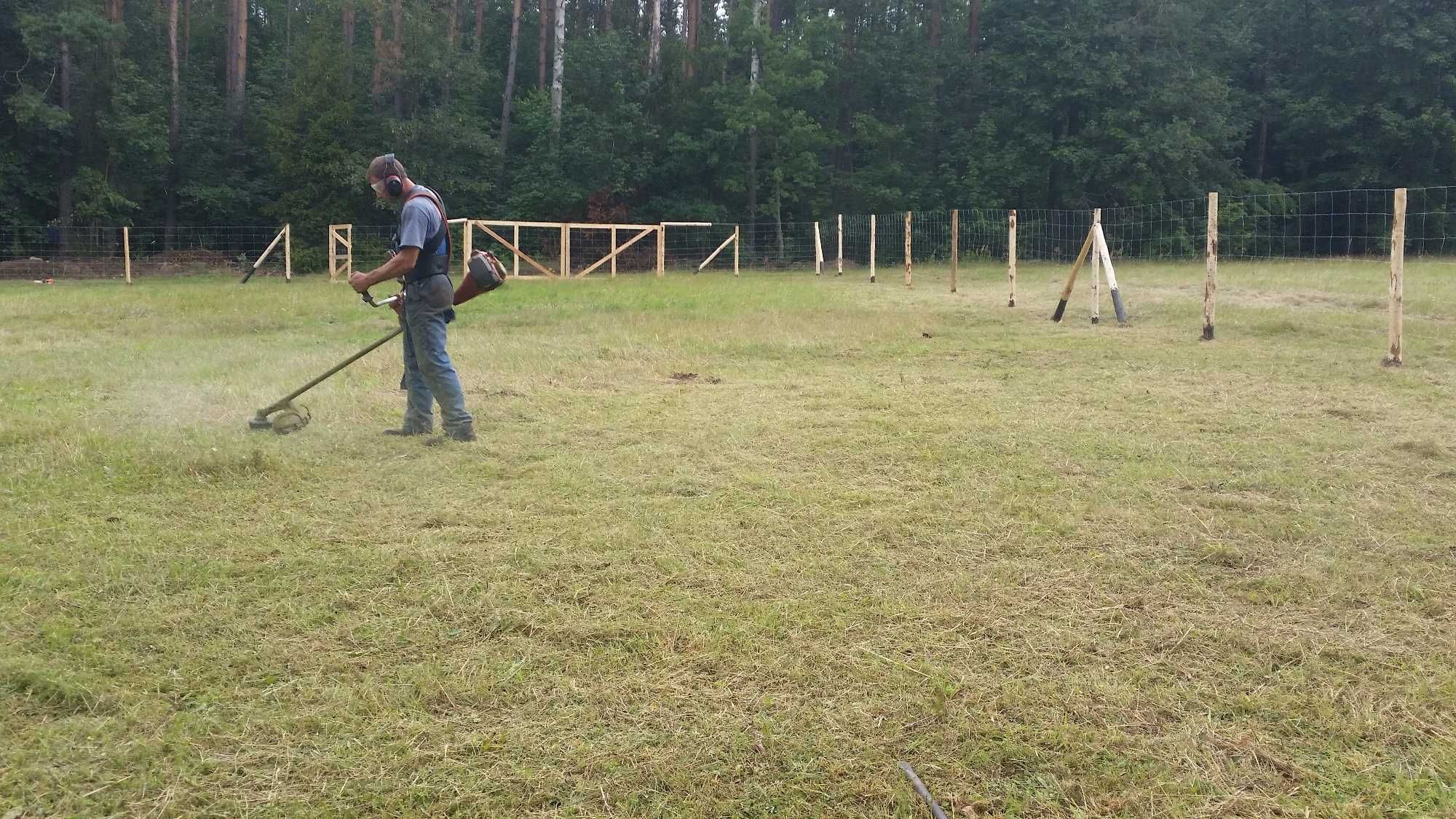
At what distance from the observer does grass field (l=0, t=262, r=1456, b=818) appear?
100 inches

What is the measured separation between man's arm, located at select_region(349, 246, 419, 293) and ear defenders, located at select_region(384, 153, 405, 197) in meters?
0.33

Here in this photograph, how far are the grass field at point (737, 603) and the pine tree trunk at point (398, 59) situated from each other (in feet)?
81.7

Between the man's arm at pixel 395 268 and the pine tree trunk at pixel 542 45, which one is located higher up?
the pine tree trunk at pixel 542 45

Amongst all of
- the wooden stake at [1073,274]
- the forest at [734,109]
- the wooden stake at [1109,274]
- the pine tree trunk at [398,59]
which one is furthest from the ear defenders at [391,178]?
the pine tree trunk at [398,59]

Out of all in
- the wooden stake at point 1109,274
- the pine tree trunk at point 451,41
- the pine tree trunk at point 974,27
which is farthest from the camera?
the pine tree trunk at point 974,27

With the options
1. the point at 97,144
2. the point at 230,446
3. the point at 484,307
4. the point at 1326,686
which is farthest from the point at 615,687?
the point at 97,144

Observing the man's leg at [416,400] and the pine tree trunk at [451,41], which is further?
the pine tree trunk at [451,41]

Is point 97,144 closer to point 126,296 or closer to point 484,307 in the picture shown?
point 126,296

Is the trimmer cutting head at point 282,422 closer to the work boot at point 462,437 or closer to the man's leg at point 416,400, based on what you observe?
the man's leg at point 416,400

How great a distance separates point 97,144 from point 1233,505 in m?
31.8

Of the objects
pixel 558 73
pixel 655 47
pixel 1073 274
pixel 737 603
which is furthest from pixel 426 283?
pixel 655 47

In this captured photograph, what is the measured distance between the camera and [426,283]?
6020 millimetres

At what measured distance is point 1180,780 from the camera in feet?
8.27

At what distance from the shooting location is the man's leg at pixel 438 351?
5988mm
